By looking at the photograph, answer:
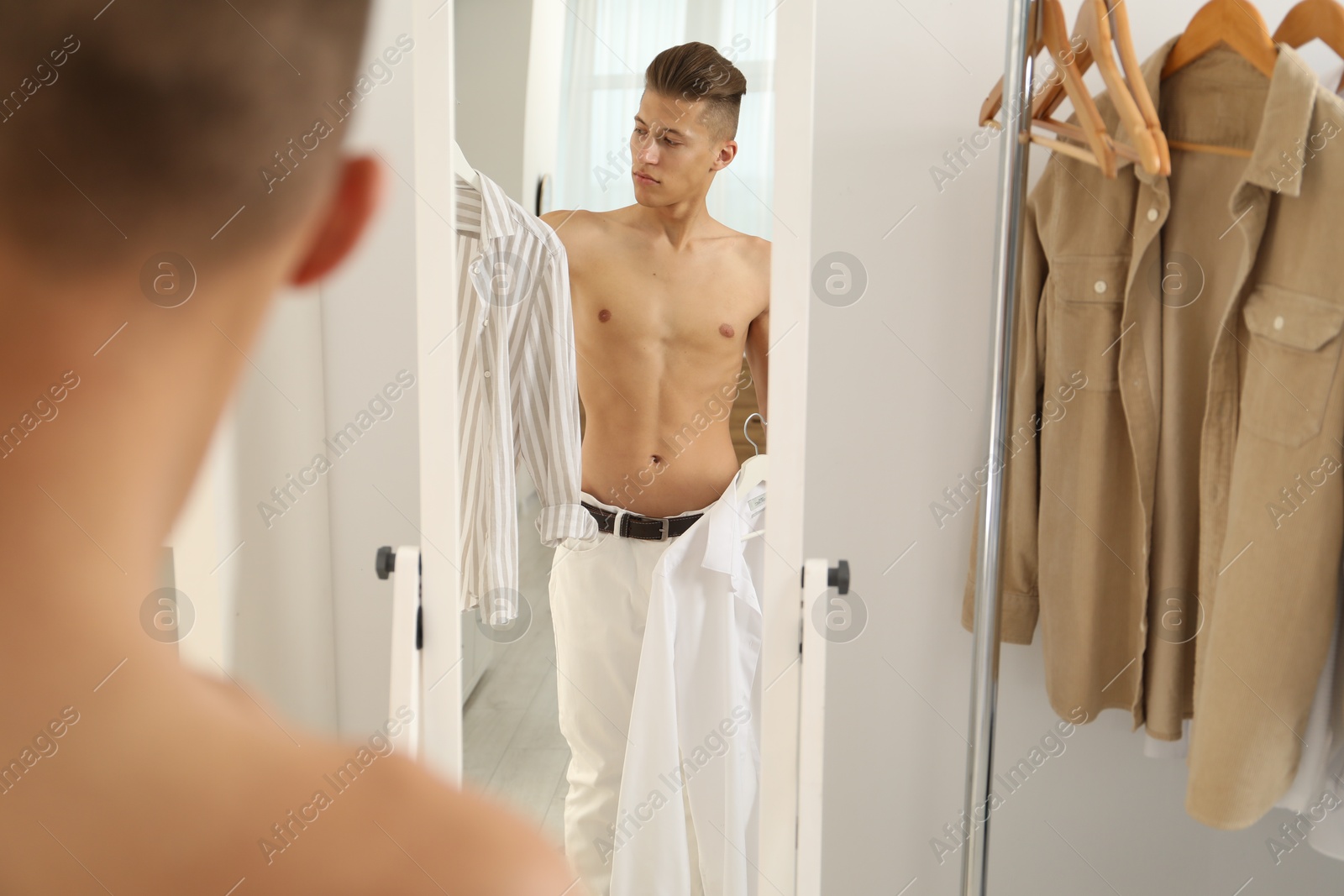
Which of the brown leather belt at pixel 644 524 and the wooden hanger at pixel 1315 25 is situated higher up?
the wooden hanger at pixel 1315 25

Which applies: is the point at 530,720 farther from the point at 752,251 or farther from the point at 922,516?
the point at 922,516

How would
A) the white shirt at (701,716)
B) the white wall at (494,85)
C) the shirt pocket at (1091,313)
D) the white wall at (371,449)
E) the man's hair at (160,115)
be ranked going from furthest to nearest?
the white wall at (371,449), the shirt pocket at (1091,313), the white shirt at (701,716), the white wall at (494,85), the man's hair at (160,115)

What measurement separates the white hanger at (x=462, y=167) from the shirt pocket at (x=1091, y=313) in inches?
32.3

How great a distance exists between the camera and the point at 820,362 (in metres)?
1.48

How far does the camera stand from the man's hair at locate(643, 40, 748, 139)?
711 millimetres

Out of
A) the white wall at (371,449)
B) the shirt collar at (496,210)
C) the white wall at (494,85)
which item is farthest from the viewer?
the white wall at (371,449)

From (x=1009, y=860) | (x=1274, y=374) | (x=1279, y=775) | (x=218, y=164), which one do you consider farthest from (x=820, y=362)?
(x=218, y=164)

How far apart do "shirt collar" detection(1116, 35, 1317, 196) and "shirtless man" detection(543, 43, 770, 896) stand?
0.57 m

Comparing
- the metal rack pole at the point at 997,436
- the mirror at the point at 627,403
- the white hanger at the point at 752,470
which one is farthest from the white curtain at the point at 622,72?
the metal rack pole at the point at 997,436

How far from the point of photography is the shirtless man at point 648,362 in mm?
778

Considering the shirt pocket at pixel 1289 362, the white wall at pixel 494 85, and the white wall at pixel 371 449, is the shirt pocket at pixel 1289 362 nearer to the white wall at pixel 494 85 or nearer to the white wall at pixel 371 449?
the white wall at pixel 494 85

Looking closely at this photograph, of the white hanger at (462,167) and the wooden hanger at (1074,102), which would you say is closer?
the white hanger at (462,167)

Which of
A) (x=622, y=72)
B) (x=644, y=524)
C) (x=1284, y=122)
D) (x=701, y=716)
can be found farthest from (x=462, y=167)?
(x=1284, y=122)

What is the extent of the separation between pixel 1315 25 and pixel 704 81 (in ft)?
2.64
